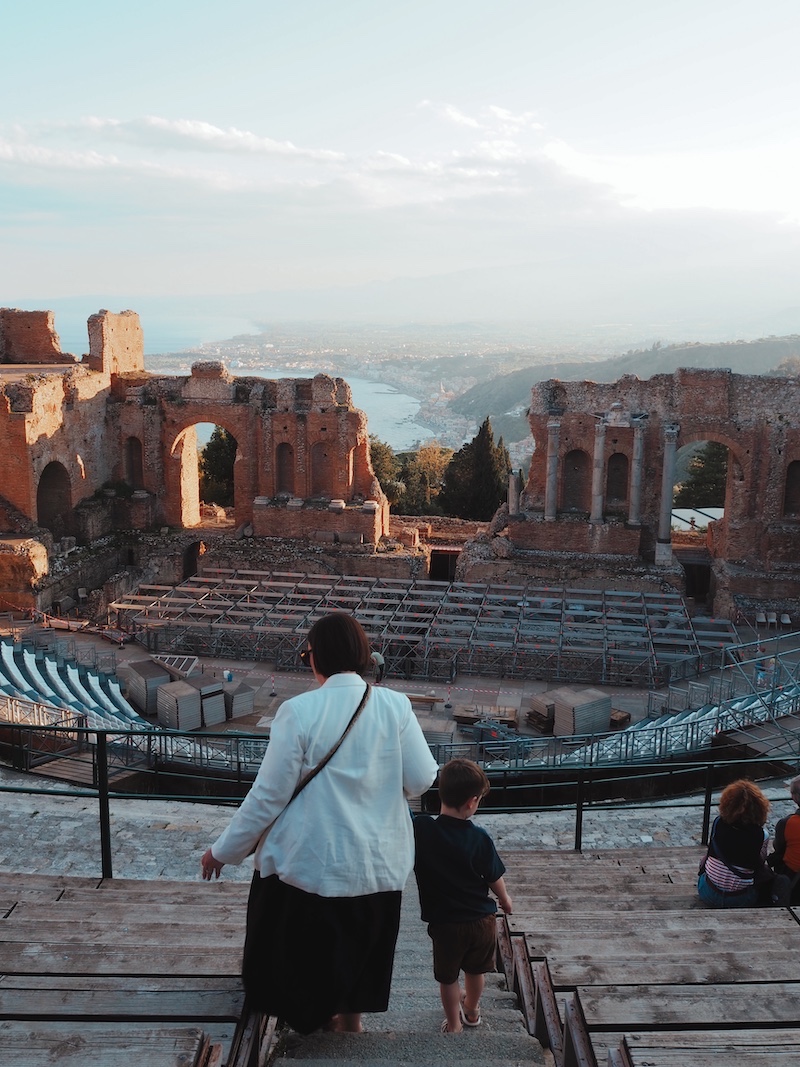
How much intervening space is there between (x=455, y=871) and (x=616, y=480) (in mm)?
23814

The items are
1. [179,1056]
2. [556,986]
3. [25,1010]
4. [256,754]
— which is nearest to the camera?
[179,1056]

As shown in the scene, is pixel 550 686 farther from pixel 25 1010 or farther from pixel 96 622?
pixel 25 1010

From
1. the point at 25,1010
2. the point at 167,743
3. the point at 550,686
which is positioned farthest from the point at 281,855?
the point at 550,686

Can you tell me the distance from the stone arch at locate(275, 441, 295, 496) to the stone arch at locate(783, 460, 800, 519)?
46.2ft

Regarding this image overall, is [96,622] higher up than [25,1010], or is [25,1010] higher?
[25,1010]

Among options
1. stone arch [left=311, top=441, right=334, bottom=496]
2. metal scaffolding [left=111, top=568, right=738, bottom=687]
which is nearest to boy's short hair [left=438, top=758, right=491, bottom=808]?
metal scaffolding [left=111, top=568, right=738, bottom=687]

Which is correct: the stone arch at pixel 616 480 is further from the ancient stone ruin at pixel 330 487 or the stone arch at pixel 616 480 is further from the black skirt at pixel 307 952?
the black skirt at pixel 307 952

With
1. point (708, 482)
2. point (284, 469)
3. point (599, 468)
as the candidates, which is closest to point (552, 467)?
A: point (599, 468)

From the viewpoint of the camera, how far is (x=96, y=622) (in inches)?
982

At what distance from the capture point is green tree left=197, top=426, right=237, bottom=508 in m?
40.0

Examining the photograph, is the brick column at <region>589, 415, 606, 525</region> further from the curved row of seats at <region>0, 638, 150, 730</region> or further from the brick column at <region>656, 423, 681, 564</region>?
the curved row of seats at <region>0, 638, 150, 730</region>

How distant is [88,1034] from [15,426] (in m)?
23.9

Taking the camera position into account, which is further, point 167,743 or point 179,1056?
point 167,743

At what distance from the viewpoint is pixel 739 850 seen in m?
6.19
